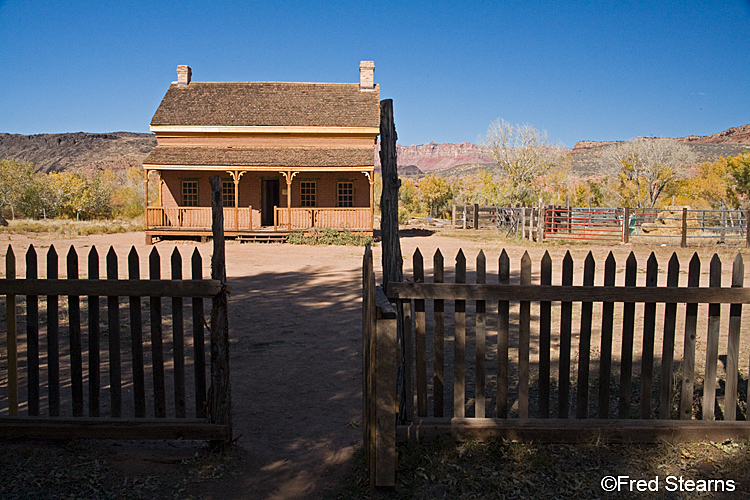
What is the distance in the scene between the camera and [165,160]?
943 inches

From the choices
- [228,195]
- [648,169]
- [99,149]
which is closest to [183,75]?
[228,195]

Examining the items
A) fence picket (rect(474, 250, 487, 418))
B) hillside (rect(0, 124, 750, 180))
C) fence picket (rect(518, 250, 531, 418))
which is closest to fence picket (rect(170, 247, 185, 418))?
fence picket (rect(474, 250, 487, 418))

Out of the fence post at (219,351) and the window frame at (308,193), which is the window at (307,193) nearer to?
the window frame at (308,193)

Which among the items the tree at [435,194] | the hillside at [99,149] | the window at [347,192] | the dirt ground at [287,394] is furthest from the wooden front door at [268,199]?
the hillside at [99,149]

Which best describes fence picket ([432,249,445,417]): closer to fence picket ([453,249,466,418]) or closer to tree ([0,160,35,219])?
fence picket ([453,249,466,418])

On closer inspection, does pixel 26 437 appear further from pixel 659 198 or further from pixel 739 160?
pixel 659 198

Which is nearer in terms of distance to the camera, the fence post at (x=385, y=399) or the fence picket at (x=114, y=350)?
the fence post at (x=385, y=399)

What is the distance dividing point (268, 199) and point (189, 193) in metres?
3.66

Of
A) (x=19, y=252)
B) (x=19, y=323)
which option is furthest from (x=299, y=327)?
(x=19, y=252)

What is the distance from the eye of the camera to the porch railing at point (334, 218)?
23625mm

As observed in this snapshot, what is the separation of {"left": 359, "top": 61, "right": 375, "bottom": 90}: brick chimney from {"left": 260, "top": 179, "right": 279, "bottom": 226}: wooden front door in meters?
6.70

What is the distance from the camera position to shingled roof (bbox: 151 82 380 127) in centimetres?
2578

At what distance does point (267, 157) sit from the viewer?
24.5m

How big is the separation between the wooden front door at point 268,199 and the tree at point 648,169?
104 feet
